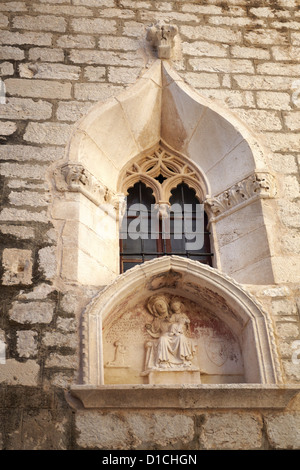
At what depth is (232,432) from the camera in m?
3.76

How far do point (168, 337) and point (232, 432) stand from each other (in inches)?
34.9

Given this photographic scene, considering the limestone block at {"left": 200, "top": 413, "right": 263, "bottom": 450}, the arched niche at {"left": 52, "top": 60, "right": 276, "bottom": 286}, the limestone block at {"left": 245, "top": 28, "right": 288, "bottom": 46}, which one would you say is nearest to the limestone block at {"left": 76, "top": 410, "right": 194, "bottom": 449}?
the limestone block at {"left": 200, "top": 413, "right": 263, "bottom": 450}

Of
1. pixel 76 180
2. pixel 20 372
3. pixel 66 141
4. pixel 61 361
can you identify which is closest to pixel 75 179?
pixel 76 180

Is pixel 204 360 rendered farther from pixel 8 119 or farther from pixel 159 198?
pixel 8 119

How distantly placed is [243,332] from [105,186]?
1.74 m

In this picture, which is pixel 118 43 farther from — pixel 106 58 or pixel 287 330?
pixel 287 330

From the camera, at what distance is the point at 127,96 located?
17.3 ft

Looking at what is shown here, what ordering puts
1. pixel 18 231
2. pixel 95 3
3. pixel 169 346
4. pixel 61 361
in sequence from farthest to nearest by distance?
1. pixel 95 3
2. pixel 18 231
3. pixel 169 346
4. pixel 61 361

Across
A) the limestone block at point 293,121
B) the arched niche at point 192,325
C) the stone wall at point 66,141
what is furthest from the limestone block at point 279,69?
the arched niche at point 192,325

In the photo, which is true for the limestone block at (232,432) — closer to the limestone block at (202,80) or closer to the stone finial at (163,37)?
the limestone block at (202,80)

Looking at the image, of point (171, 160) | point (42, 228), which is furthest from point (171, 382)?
point (171, 160)

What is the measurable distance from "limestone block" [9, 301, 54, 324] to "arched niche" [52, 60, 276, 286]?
277 millimetres

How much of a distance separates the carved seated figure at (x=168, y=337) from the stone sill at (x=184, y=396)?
0.39 metres

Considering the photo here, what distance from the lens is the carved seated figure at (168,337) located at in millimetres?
4211
